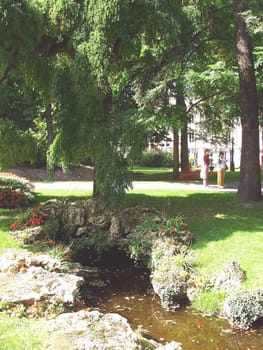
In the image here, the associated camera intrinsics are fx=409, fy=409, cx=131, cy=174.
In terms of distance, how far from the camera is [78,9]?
1093 centimetres

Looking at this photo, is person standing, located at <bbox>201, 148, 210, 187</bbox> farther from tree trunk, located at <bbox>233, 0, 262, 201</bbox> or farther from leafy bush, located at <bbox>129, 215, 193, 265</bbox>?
leafy bush, located at <bbox>129, 215, 193, 265</bbox>

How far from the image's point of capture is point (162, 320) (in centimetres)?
723

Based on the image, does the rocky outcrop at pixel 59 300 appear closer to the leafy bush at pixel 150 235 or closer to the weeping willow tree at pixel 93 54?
the leafy bush at pixel 150 235

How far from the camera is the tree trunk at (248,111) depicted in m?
13.3

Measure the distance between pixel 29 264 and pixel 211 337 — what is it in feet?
12.6

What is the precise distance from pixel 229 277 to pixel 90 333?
3.34 meters

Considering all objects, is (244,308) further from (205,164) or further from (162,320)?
(205,164)

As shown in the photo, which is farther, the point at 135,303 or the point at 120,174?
the point at 120,174

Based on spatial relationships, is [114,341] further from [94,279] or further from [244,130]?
[244,130]

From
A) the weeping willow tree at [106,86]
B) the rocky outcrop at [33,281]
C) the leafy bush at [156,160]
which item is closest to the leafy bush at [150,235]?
the weeping willow tree at [106,86]

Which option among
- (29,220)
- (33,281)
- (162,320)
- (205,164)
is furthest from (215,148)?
(33,281)

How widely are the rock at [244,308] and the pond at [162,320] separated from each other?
140mm

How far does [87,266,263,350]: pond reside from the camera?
6.43 metres

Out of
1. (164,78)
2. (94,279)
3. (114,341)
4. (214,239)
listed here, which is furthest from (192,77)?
(114,341)
